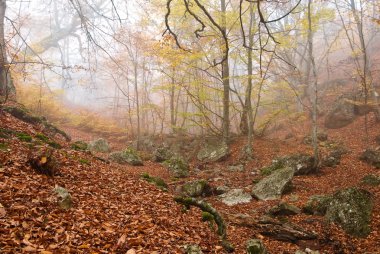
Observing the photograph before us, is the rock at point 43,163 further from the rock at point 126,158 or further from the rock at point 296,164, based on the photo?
the rock at point 296,164

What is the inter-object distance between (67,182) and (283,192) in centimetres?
615

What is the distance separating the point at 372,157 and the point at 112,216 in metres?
9.60

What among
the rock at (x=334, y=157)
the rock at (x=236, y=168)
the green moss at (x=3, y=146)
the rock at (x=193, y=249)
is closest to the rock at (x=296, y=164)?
the rock at (x=334, y=157)

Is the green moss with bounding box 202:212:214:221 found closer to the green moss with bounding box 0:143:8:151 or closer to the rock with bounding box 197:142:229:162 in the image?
the green moss with bounding box 0:143:8:151

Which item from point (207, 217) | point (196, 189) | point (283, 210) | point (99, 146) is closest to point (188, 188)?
point (196, 189)

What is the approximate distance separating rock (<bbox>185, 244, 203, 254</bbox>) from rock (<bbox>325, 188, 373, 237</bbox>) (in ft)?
12.9

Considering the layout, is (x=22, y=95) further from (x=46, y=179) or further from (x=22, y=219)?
(x=22, y=219)

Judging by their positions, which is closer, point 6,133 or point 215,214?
point 215,214

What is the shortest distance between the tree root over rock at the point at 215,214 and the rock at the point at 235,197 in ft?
6.81

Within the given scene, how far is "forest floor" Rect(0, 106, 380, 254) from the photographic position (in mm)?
3707

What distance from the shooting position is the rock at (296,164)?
10.3 meters

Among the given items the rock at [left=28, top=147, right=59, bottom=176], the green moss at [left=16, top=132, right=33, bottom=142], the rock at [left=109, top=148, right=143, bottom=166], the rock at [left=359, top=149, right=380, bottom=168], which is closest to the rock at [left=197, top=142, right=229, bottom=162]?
the rock at [left=109, top=148, right=143, bottom=166]

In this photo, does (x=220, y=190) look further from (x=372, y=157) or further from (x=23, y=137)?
(x=372, y=157)

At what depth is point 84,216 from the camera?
14.6ft
